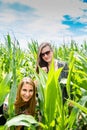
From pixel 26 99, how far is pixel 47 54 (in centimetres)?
69

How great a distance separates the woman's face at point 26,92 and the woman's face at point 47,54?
1.85 ft

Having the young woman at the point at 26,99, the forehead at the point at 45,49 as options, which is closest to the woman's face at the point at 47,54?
the forehead at the point at 45,49

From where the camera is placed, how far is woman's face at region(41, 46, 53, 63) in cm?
240

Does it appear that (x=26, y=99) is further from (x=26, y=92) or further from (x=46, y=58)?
(x=46, y=58)

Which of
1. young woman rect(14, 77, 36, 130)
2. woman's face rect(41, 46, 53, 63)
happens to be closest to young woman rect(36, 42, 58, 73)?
woman's face rect(41, 46, 53, 63)

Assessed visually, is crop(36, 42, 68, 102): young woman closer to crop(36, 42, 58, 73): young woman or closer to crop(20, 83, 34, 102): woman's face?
crop(36, 42, 58, 73): young woman

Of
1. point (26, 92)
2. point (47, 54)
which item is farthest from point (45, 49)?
point (26, 92)

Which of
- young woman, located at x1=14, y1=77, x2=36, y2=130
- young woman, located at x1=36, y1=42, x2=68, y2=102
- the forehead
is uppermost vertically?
the forehead

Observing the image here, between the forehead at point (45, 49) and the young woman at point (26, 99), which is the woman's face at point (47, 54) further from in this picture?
the young woman at point (26, 99)

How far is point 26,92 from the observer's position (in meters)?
1.84

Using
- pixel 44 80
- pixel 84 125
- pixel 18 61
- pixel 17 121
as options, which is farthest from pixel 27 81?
pixel 18 61

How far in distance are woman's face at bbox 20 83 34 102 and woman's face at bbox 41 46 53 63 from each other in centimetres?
56

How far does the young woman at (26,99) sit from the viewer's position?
71.4 inches

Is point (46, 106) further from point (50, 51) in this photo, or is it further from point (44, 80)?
point (50, 51)
